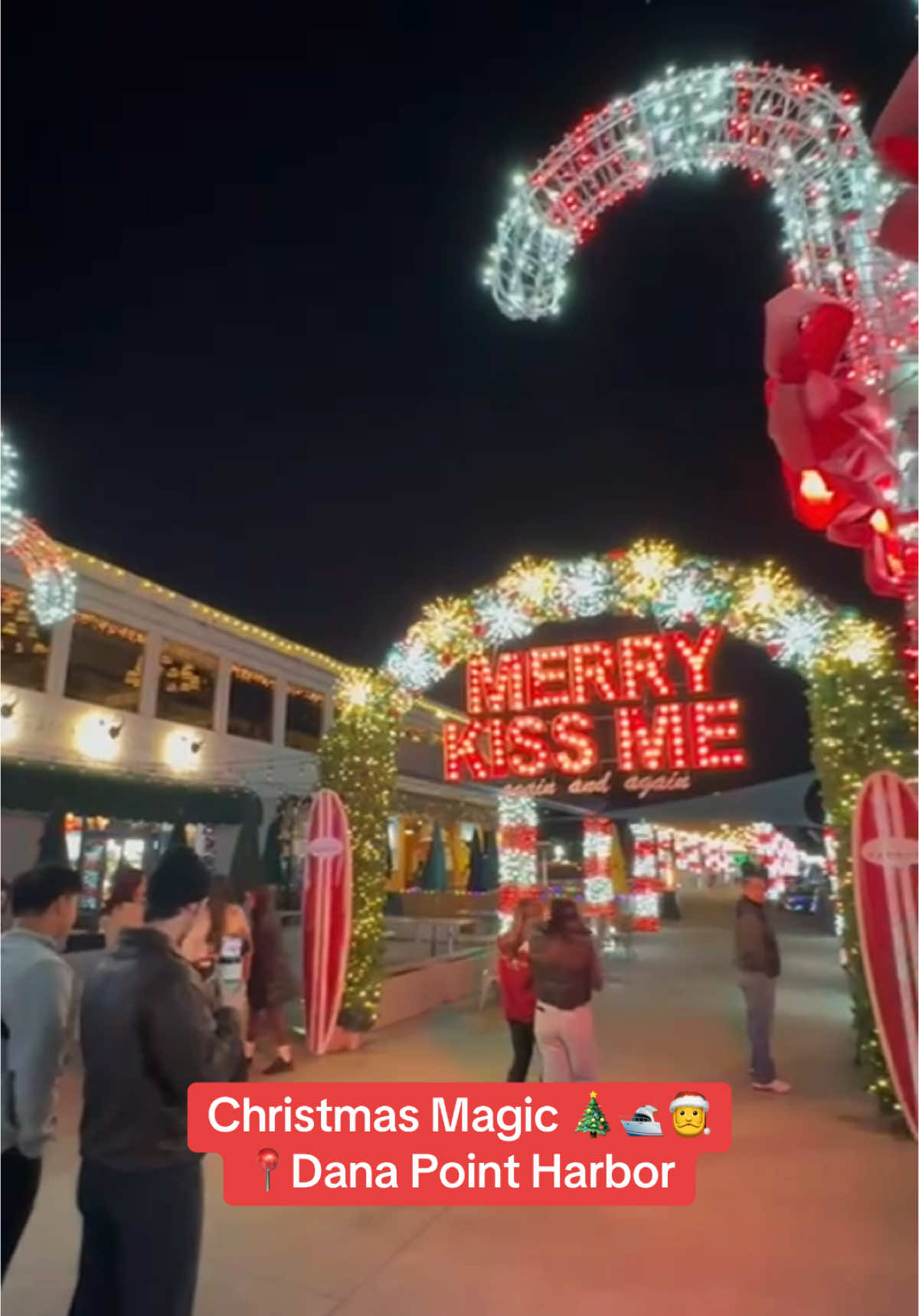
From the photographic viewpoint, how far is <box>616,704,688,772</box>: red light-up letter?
845 centimetres

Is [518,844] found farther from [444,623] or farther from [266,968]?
[266,968]

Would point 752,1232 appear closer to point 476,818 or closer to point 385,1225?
point 385,1225

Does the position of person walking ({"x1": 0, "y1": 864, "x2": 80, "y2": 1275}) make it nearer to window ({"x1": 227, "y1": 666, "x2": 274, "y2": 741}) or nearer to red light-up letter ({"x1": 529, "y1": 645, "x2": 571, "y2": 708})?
red light-up letter ({"x1": 529, "y1": 645, "x2": 571, "y2": 708})

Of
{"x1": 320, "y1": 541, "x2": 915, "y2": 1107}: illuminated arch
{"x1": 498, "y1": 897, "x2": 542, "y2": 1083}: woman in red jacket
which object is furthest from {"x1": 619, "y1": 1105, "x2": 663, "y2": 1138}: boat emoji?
{"x1": 320, "y1": 541, "x2": 915, "y2": 1107}: illuminated arch

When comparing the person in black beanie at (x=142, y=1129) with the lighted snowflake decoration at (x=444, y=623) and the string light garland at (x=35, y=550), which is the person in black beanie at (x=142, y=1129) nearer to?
the string light garland at (x=35, y=550)

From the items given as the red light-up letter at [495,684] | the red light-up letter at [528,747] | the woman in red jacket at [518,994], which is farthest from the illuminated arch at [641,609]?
the woman in red jacket at [518,994]

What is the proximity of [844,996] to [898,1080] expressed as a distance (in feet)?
20.7

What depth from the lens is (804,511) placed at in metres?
2.72

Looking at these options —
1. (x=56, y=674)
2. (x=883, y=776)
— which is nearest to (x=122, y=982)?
(x=883, y=776)

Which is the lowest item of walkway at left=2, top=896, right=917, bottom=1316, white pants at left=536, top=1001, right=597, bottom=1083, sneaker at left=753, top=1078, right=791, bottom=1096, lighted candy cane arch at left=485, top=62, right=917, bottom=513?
walkway at left=2, top=896, right=917, bottom=1316

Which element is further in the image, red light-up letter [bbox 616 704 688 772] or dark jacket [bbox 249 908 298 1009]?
red light-up letter [bbox 616 704 688 772]

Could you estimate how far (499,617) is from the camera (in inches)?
345

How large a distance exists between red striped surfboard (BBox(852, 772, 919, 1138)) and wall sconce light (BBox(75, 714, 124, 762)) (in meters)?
14.1

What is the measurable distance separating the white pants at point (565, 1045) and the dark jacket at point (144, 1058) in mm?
3325
